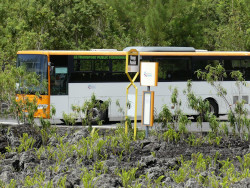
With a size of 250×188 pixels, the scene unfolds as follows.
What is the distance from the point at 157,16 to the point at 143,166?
1012 inches

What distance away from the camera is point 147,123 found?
43.6 ft

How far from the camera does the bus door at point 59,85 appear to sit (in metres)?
20.9

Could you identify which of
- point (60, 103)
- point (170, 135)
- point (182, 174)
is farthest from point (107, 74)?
point (182, 174)

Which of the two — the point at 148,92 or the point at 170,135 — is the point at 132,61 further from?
the point at 170,135

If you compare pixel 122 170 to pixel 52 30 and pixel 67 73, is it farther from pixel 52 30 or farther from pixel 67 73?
pixel 52 30

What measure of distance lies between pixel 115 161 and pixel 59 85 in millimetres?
11132

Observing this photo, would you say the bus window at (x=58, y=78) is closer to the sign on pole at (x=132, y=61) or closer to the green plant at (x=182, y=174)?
the sign on pole at (x=132, y=61)

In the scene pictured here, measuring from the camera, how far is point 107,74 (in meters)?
21.5

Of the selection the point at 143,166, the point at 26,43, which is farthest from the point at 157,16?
the point at 143,166

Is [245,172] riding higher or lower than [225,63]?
lower

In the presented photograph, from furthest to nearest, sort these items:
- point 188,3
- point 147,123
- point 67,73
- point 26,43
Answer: point 188,3 < point 26,43 < point 67,73 < point 147,123

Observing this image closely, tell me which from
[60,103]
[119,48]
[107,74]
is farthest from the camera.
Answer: [119,48]

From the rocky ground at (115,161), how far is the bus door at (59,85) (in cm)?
723

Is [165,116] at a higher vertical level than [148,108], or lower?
lower
